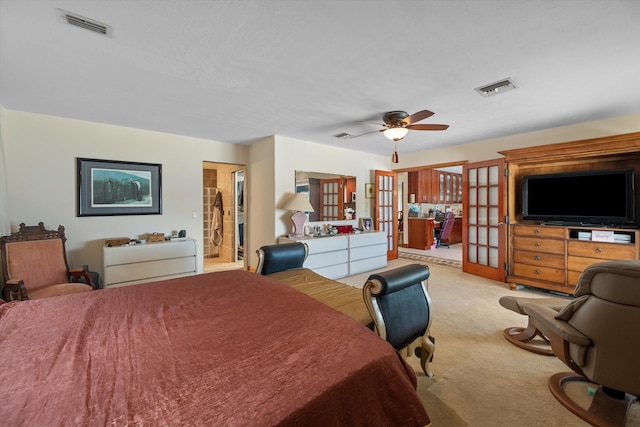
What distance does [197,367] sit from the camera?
3.28 feet

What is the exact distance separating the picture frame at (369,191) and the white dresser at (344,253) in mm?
1064

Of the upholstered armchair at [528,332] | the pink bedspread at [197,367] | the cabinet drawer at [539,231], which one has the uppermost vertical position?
the cabinet drawer at [539,231]

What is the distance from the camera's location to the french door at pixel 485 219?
4.39 meters

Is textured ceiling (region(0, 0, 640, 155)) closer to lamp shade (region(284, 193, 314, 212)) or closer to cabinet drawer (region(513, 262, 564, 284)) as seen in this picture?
lamp shade (region(284, 193, 314, 212))

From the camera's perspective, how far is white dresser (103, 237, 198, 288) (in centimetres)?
342

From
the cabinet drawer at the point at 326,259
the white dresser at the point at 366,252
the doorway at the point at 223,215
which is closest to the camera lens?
the cabinet drawer at the point at 326,259

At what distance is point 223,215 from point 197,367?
572 cm

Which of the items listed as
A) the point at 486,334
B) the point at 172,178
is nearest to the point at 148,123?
the point at 172,178

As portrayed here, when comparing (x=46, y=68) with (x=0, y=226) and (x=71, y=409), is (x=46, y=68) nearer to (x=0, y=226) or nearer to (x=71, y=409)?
(x=0, y=226)

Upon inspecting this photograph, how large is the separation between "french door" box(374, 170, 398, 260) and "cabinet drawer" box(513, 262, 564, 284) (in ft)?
8.51

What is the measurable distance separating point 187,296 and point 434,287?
357 cm

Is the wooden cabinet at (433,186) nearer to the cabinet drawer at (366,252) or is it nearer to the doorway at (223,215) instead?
the cabinet drawer at (366,252)

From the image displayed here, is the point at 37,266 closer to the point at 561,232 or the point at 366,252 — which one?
the point at 366,252

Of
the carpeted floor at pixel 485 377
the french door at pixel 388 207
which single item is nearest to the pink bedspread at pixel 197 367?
the carpeted floor at pixel 485 377
